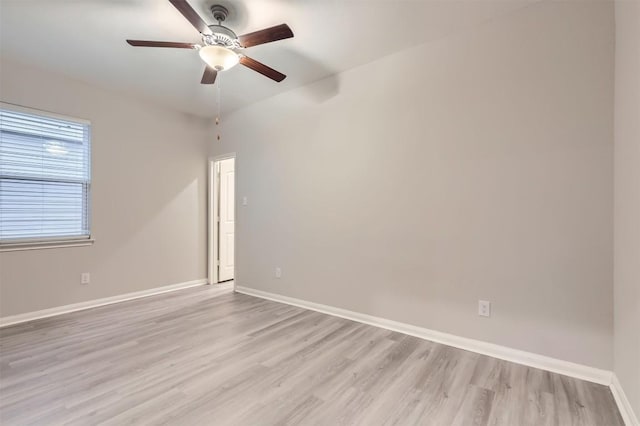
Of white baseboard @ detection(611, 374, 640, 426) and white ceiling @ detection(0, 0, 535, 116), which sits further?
white ceiling @ detection(0, 0, 535, 116)

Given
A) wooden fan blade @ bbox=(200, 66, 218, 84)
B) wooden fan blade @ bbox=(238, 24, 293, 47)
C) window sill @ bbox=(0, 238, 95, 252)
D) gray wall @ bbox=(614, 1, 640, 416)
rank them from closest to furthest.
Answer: gray wall @ bbox=(614, 1, 640, 416) < wooden fan blade @ bbox=(238, 24, 293, 47) < wooden fan blade @ bbox=(200, 66, 218, 84) < window sill @ bbox=(0, 238, 95, 252)

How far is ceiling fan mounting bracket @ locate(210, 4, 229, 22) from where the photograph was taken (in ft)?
7.29

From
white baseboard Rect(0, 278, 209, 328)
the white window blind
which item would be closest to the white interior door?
white baseboard Rect(0, 278, 209, 328)

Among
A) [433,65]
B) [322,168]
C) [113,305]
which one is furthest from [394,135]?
[113,305]

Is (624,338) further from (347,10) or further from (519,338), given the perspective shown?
(347,10)

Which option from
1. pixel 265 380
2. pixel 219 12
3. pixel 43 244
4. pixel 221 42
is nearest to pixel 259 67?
pixel 221 42

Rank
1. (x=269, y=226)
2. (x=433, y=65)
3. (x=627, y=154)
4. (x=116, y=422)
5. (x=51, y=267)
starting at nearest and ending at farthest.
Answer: (x=116, y=422)
(x=627, y=154)
(x=433, y=65)
(x=51, y=267)
(x=269, y=226)

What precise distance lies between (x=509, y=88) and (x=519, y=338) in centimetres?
192

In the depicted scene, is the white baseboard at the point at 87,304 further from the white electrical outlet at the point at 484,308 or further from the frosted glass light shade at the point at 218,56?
the white electrical outlet at the point at 484,308

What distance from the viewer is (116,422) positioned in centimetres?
161

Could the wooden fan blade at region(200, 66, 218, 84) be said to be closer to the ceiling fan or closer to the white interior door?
the ceiling fan

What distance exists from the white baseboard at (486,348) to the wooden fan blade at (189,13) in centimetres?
282

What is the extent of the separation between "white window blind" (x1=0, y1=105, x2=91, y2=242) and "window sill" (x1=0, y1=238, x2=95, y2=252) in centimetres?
5

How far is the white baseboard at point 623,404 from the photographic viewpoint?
157cm
